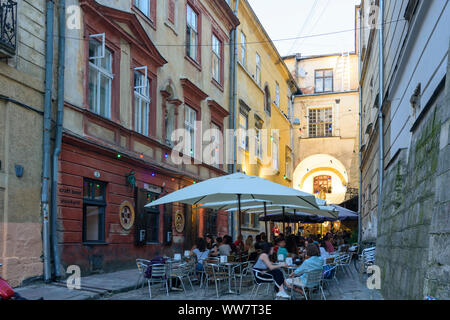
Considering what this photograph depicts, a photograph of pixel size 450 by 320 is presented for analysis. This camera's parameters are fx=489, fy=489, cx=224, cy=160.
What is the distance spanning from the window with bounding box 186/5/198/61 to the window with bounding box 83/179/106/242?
7915mm

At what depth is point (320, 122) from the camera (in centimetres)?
3941

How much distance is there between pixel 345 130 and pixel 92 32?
29.2m

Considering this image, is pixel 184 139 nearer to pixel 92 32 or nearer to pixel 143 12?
pixel 143 12

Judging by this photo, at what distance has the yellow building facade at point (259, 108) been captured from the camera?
24641 mm

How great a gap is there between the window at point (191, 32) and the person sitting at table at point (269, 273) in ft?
37.5

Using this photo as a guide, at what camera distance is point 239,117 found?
2386 centimetres

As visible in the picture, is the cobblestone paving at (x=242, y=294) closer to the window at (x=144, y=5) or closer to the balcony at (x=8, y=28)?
the balcony at (x=8, y=28)

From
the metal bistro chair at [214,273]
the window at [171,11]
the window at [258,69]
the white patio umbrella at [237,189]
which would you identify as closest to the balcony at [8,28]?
the white patio umbrella at [237,189]

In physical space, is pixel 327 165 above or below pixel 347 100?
→ below

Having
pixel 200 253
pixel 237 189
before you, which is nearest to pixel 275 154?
pixel 200 253

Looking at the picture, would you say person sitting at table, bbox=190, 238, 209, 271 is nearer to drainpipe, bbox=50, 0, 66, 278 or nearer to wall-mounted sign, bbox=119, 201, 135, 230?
wall-mounted sign, bbox=119, 201, 135, 230

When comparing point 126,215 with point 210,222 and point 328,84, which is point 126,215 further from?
point 328,84
